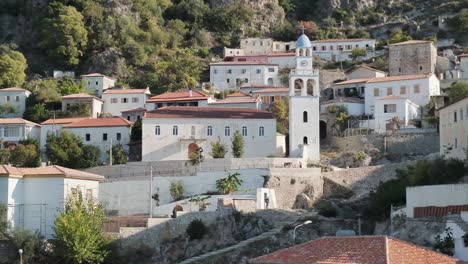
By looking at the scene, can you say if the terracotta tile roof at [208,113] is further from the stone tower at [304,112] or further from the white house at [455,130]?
the white house at [455,130]

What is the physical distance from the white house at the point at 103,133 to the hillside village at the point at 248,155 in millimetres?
103

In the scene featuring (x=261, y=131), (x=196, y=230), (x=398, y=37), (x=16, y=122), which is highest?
(x=398, y=37)

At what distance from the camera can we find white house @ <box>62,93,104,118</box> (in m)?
83.4

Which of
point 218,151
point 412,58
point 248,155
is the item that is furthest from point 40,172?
point 412,58

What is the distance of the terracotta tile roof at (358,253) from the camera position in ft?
116

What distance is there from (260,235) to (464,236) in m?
14.5

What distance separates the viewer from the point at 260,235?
2117 inches

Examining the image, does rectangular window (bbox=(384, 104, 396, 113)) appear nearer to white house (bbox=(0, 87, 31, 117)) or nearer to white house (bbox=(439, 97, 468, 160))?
white house (bbox=(439, 97, 468, 160))

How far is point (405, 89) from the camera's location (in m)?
79.5

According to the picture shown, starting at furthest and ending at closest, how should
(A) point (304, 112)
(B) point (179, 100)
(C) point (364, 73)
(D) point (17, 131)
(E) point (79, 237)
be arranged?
(C) point (364, 73) < (B) point (179, 100) < (D) point (17, 131) < (A) point (304, 112) < (E) point (79, 237)

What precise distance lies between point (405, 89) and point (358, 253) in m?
45.5

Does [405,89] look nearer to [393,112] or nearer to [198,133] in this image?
[393,112]

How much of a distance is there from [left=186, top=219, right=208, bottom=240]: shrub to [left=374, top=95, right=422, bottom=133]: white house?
81.0 ft

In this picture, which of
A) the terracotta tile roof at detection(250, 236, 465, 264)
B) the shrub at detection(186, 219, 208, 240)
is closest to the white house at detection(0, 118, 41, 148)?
the shrub at detection(186, 219, 208, 240)
